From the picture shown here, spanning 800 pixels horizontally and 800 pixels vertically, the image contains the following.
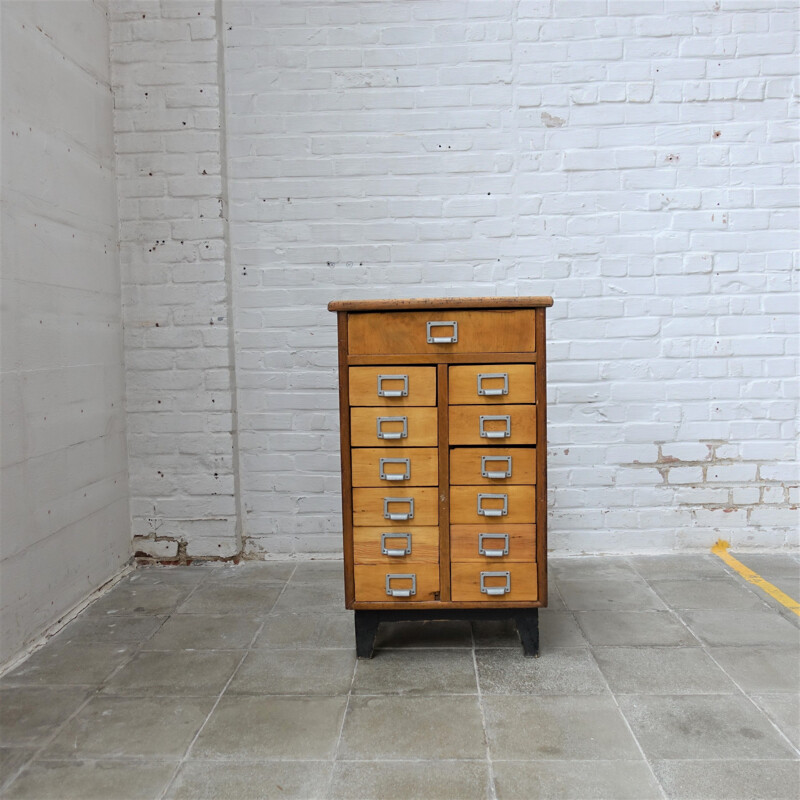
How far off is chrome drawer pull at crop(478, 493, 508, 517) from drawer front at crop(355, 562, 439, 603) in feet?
0.73

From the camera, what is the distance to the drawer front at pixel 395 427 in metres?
2.32

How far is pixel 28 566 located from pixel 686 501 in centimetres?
265

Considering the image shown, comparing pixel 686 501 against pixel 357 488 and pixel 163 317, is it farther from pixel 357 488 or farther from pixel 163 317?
pixel 163 317

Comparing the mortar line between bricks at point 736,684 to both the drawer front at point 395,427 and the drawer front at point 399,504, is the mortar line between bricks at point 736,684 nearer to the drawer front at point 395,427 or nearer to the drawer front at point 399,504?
the drawer front at point 399,504

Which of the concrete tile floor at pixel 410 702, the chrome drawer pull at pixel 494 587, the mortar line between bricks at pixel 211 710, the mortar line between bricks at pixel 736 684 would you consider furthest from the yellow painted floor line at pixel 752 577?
the mortar line between bricks at pixel 211 710

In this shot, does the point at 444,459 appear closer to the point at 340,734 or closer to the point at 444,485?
the point at 444,485

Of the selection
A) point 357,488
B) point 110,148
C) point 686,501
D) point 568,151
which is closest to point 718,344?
point 686,501

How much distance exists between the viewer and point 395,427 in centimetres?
232

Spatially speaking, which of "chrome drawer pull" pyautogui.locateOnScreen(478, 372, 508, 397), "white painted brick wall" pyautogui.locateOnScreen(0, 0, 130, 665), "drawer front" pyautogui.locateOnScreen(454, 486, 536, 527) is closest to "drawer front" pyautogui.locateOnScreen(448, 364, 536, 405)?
"chrome drawer pull" pyautogui.locateOnScreen(478, 372, 508, 397)

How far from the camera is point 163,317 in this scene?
3328 millimetres

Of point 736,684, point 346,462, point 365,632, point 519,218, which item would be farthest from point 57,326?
point 736,684

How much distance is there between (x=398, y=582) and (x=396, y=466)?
36cm

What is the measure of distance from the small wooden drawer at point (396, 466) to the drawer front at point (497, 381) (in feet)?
0.73

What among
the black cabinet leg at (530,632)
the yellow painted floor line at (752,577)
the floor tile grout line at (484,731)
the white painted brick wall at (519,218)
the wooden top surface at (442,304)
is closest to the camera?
the floor tile grout line at (484,731)
